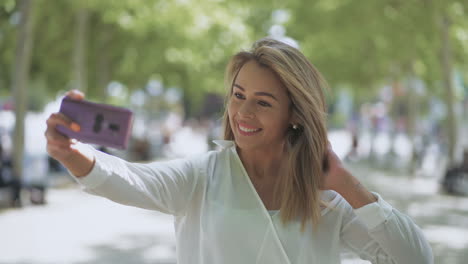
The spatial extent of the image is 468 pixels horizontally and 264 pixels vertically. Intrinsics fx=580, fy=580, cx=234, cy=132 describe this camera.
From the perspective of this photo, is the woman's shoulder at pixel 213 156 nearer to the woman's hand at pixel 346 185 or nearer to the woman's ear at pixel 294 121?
the woman's ear at pixel 294 121

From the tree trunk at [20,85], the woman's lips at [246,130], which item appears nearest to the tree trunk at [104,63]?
the tree trunk at [20,85]

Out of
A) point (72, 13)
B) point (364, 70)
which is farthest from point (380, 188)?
point (364, 70)

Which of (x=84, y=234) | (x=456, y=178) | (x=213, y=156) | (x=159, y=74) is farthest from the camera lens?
(x=159, y=74)

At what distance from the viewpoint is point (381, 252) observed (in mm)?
2127

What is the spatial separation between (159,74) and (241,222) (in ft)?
71.8

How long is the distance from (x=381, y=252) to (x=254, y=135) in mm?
648

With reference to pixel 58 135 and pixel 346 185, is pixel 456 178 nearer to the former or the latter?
pixel 346 185

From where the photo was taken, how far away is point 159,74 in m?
23.6

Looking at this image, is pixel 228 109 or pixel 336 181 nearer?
pixel 336 181

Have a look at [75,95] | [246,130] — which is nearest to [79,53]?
Answer: [246,130]

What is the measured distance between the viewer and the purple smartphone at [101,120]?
177 centimetres

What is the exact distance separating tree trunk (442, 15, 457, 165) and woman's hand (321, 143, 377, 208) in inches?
532

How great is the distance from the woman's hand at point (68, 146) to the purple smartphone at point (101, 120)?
0.07 feet

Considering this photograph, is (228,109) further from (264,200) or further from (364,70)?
(364,70)
